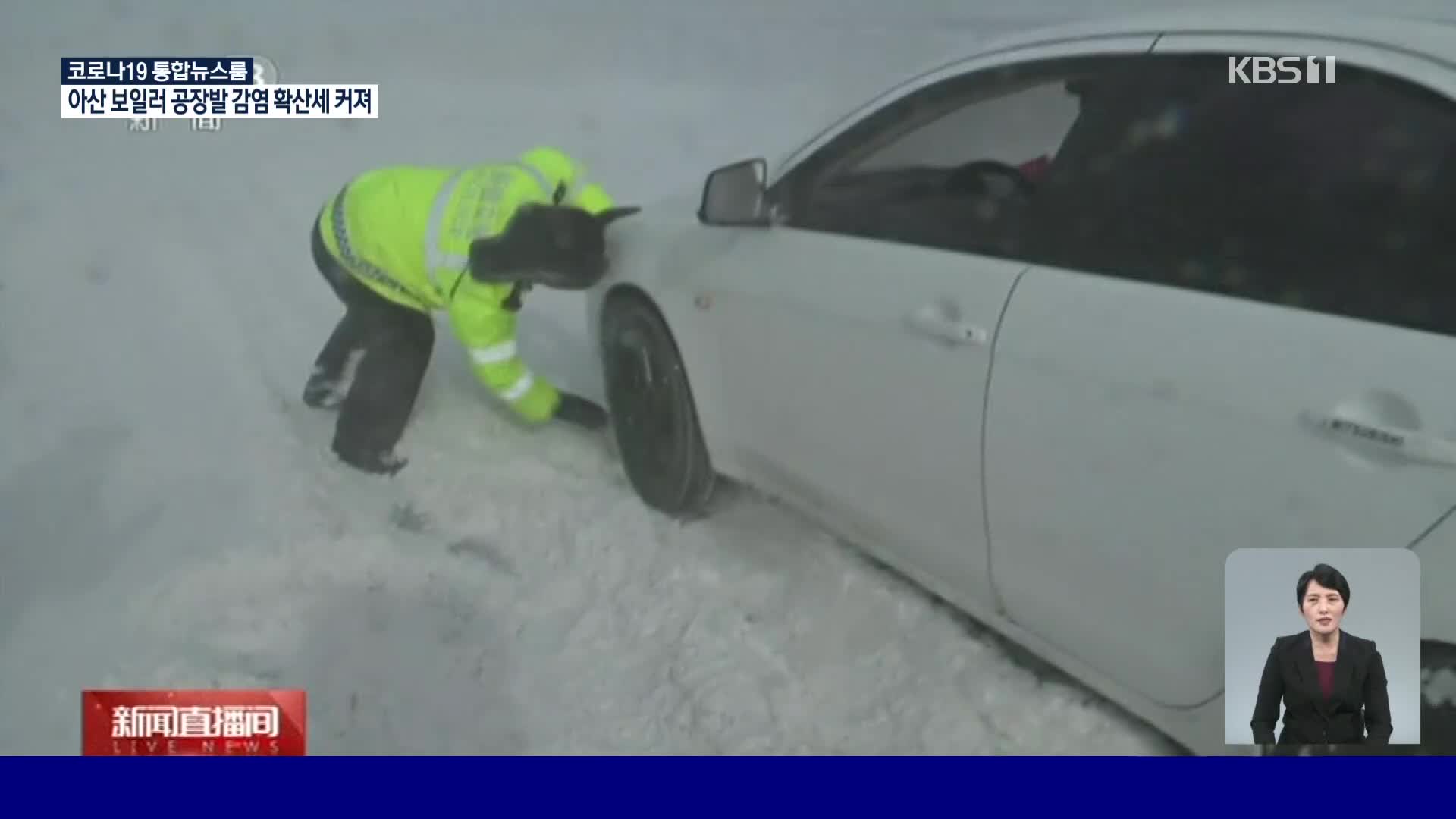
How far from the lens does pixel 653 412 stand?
2910 millimetres

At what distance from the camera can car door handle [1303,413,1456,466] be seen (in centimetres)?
122

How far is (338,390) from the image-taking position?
3592 mm

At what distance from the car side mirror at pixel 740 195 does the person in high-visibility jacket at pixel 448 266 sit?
58 centimetres

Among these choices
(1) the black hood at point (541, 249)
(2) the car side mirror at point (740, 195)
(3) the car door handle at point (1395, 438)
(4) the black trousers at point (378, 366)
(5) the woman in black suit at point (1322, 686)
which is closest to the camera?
(3) the car door handle at point (1395, 438)

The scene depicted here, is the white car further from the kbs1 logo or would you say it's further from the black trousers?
the black trousers

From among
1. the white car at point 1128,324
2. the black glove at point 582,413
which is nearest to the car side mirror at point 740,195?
the white car at point 1128,324

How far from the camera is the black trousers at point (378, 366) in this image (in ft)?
10.5

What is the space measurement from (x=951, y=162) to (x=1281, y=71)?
0.66 m

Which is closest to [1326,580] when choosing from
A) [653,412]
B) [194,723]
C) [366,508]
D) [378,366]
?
[653,412]

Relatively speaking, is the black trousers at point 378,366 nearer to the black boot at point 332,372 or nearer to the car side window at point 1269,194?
the black boot at point 332,372

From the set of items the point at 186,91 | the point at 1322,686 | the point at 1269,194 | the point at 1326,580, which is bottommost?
the point at 1322,686

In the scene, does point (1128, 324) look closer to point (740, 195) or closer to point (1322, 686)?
point (1322, 686)

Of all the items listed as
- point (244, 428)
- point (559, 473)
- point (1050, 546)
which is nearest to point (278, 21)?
point (244, 428)

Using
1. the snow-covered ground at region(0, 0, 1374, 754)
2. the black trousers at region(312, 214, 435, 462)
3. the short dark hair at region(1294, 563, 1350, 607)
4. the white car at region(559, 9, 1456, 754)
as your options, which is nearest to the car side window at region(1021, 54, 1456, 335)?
the white car at region(559, 9, 1456, 754)
